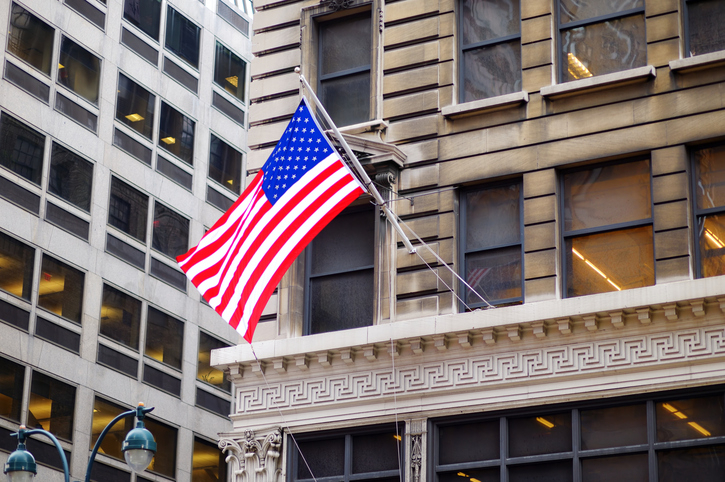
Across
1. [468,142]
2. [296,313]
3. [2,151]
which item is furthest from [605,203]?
[2,151]

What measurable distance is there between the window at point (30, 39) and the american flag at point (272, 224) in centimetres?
2365

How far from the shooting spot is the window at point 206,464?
4594 cm

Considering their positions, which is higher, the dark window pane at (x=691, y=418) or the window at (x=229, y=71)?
the window at (x=229, y=71)

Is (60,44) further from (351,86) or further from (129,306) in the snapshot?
(351,86)

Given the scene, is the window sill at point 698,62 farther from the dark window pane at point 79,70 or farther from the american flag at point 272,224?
the dark window pane at point 79,70

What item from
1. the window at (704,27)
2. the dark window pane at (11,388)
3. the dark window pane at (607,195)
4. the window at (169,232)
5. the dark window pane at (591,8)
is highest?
the window at (169,232)

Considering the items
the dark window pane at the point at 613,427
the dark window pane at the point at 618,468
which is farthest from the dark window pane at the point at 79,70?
the dark window pane at the point at 618,468

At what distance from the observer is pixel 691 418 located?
62.8 ft

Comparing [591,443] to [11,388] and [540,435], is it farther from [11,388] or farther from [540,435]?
[11,388]

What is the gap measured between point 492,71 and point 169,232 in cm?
2614

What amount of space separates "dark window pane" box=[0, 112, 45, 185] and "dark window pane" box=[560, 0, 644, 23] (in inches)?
928

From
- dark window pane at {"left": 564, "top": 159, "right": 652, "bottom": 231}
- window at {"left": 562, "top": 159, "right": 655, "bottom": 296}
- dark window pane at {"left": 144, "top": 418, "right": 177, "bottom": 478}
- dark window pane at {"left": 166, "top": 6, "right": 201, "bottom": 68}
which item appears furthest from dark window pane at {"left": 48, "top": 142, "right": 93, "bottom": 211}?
window at {"left": 562, "top": 159, "right": 655, "bottom": 296}

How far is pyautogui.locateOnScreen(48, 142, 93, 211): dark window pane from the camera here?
42125 millimetres

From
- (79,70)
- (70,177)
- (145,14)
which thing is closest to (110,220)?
(70,177)
